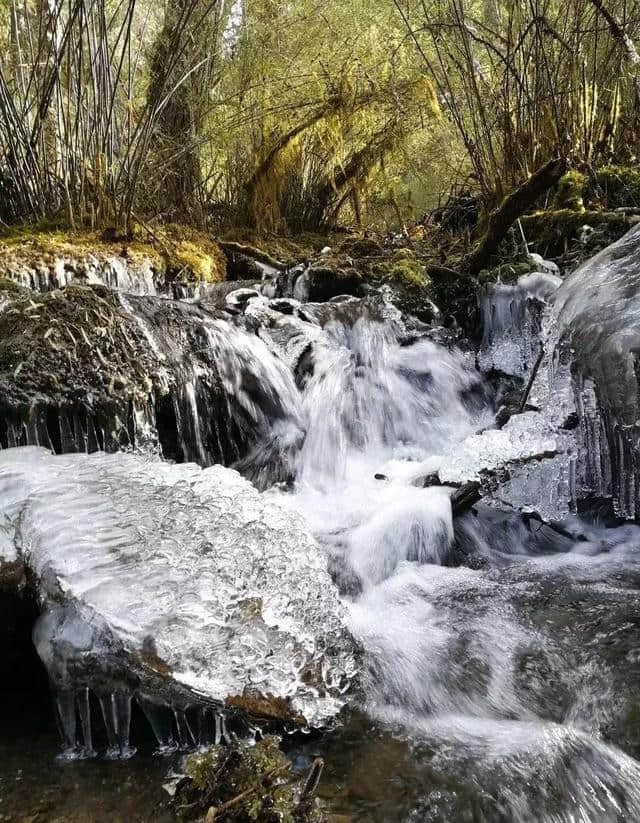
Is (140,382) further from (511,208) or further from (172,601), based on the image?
(511,208)

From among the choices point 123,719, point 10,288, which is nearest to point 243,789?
point 123,719

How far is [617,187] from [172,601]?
412 cm

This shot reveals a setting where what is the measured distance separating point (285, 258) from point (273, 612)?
454 cm

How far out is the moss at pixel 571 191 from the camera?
407 centimetres

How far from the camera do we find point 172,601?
1271 mm

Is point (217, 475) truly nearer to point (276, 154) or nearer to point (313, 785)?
point (313, 785)

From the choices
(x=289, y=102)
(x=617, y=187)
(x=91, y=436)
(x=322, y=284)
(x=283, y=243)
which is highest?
(x=289, y=102)

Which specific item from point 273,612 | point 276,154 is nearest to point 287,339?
point 273,612

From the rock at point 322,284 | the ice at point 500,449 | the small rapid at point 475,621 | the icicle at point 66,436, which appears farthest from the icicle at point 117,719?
the rock at point 322,284

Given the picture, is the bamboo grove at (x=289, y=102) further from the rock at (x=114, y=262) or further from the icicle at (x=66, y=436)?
the icicle at (x=66, y=436)

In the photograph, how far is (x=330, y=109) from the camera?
576cm

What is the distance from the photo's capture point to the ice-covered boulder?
1172 mm

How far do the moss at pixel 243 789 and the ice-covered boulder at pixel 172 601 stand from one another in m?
0.15

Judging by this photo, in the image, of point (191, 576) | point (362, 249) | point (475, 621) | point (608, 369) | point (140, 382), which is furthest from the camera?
point (362, 249)
